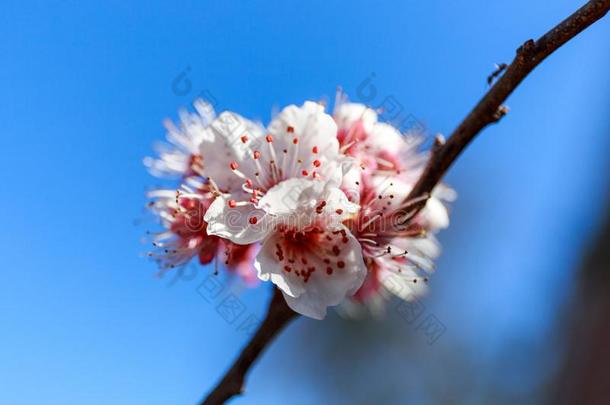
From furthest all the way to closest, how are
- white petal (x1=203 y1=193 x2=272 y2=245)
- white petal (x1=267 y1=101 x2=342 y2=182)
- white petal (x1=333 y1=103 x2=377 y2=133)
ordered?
white petal (x1=333 y1=103 x2=377 y2=133)
white petal (x1=267 y1=101 x2=342 y2=182)
white petal (x1=203 y1=193 x2=272 y2=245)

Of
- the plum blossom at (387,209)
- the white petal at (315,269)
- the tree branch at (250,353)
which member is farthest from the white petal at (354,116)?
the tree branch at (250,353)

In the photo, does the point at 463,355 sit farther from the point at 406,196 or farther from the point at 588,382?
the point at 406,196

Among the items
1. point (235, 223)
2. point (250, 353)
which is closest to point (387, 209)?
point (235, 223)

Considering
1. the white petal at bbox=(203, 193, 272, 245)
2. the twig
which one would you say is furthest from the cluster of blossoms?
the twig

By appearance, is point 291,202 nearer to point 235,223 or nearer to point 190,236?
point 235,223

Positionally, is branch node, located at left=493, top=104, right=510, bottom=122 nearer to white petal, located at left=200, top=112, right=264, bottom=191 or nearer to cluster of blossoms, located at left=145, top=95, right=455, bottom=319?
cluster of blossoms, located at left=145, top=95, right=455, bottom=319

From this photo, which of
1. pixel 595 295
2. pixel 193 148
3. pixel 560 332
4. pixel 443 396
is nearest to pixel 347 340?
pixel 443 396

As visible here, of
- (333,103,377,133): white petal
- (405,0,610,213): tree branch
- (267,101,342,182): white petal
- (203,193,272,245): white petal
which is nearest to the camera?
(405,0,610,213): tree branch
